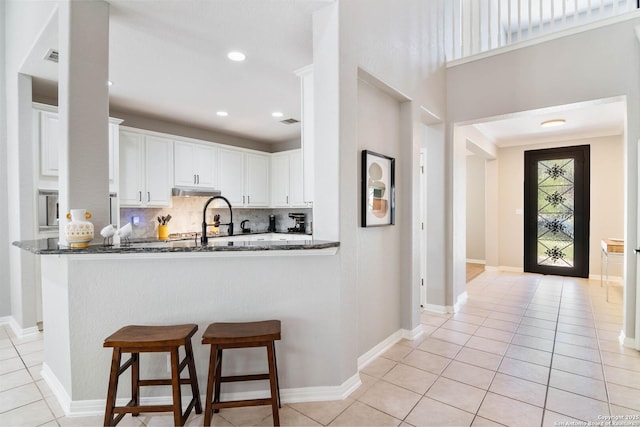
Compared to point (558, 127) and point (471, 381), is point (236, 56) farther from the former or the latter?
point (558, 127)

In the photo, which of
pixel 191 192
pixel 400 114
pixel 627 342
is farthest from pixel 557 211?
pixel 191 192

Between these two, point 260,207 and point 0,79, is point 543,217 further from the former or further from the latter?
point 0,79

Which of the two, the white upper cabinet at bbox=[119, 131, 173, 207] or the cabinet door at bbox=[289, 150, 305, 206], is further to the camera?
the cabinet door at bbox=[289, 150, 305, 206]

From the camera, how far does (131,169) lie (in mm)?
4371

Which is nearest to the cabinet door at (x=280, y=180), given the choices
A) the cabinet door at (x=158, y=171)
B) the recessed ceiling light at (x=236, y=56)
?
the cabinet door at (x=158, y=171)

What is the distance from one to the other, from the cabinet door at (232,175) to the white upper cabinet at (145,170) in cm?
87

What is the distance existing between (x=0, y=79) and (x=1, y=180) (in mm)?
1115

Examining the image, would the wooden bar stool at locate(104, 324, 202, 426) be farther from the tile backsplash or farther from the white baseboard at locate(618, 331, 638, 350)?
the white baseboard at locate(618, 331, 638, 350)

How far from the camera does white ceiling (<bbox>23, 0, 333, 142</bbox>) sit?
231 cm

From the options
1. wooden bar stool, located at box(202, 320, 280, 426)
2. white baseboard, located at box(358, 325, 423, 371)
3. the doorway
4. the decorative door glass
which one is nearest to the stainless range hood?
wooden bar stool, located at box(202, 320, 280, 426)

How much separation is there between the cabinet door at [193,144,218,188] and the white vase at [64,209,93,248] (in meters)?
3.23

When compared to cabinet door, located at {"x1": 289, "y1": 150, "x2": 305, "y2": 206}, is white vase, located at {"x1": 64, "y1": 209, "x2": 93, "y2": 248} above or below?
below

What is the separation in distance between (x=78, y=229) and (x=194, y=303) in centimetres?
81

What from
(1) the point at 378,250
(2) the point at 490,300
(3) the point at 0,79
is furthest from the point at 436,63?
(3) the point at 0,79
